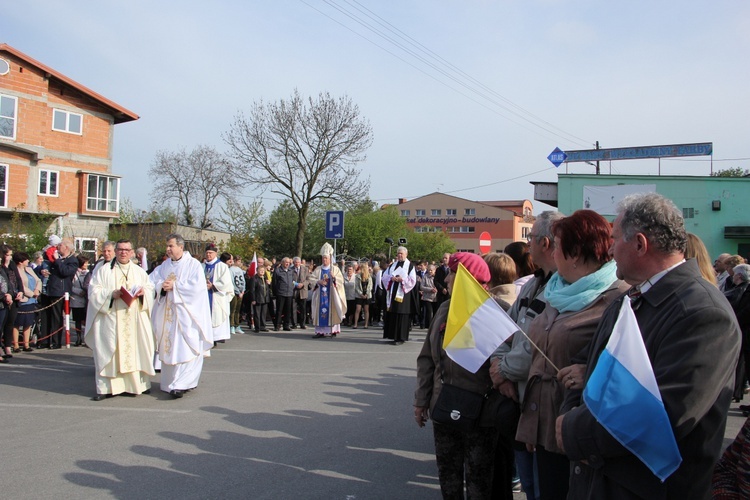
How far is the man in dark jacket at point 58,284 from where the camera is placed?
40.4 ft

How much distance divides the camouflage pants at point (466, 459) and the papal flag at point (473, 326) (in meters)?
0.63

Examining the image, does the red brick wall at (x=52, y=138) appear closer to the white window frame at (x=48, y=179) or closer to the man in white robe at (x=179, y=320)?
the white window frame at (x=48, y=179)

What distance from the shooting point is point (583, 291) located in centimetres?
304

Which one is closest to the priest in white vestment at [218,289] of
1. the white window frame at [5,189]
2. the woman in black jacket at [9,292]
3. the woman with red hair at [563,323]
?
the woman in black jacket at [9,292]

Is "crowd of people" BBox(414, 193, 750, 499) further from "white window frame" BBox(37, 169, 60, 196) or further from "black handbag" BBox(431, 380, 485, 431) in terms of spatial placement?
"white window frame" BBox(37, 169, 60, 196)

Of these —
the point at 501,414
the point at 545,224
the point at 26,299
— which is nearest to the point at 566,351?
the point at 501,414

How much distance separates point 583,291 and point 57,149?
37.1 m

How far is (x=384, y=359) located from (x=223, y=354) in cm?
319

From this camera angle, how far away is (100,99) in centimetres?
3512

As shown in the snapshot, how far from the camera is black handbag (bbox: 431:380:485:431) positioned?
362cm

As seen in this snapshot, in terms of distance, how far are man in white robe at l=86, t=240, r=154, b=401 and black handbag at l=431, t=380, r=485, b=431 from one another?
18.4ft

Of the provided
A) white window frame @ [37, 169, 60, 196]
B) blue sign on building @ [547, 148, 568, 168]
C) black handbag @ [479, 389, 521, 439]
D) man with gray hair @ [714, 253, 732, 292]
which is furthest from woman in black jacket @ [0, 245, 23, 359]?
blue sign on building @ [547, 148, 568, 168]

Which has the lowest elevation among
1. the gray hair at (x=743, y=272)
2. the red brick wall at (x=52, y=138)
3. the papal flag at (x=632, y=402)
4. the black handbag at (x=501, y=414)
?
the black handbag at (x=501, y=414)

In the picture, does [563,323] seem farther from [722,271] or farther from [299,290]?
A: [299,290]
